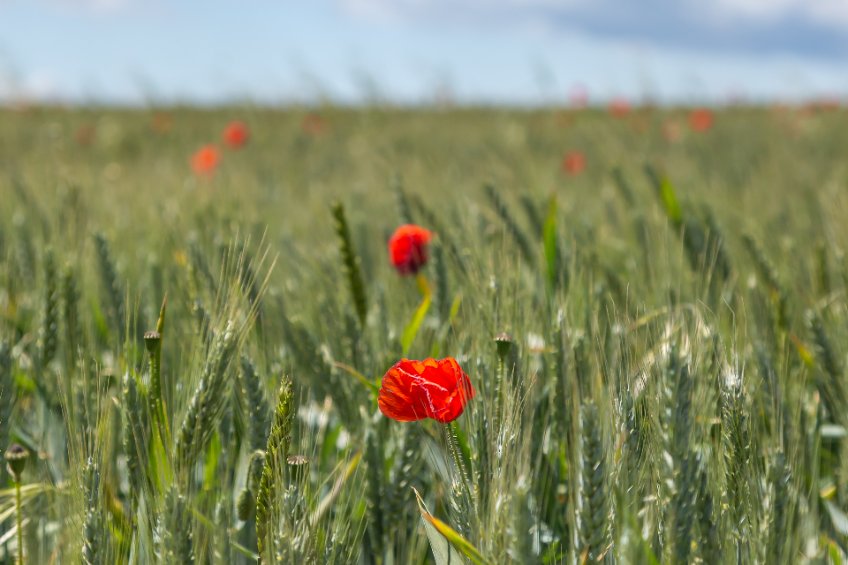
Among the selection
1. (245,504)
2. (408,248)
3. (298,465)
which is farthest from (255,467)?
(408,248)

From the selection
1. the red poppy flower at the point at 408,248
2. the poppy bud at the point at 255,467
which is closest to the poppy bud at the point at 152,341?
the poppy bud at the point at 255,467

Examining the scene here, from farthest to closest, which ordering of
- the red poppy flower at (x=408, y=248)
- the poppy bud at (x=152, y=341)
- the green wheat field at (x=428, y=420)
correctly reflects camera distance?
the red poppy flower at (x=408, y=248)
the poppy bud at (x=152, y=341)
the green wheat field at (x=428, y=420)

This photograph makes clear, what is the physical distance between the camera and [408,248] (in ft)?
4.44

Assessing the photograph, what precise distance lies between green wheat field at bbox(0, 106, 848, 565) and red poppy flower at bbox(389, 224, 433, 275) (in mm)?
46

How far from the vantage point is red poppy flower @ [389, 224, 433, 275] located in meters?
1.34

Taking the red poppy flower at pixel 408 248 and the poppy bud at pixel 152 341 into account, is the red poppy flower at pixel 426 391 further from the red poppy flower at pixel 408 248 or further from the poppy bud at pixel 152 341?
the red poppy flower at pixel 408 248

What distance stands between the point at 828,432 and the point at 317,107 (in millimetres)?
8776

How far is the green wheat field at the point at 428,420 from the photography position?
0.73 m

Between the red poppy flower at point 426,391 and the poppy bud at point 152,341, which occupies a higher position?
the poppy bud at point 152,341

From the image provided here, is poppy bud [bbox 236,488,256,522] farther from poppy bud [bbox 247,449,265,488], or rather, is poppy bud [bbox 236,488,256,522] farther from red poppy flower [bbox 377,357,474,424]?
red poppy flower [bbox 377,357,474,424]

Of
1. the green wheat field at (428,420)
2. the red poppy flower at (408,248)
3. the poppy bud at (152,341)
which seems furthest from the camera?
the red poppy flower at (408,248)

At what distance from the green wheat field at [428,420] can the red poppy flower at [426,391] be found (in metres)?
0.02

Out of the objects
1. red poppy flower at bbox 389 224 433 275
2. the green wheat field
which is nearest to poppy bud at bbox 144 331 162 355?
the green wheat field

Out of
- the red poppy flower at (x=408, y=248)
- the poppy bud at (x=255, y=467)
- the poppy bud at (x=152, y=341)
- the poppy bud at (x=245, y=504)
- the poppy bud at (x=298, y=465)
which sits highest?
the red poppy flower at (x=408, y=248)
